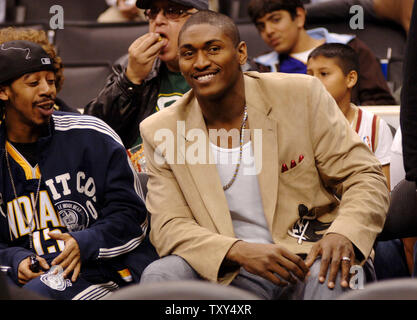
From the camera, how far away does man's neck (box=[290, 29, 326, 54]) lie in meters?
3.65

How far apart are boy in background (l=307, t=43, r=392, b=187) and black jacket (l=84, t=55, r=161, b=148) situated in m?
0.79

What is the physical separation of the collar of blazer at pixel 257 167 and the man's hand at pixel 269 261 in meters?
0.14

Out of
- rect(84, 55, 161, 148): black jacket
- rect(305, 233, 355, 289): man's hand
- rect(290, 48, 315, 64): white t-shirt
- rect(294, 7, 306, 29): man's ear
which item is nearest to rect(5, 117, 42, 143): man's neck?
rect(84, 55, 161, 148): black jacket

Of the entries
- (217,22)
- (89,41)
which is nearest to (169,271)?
(217,22)

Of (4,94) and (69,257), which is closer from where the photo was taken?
(69,257)

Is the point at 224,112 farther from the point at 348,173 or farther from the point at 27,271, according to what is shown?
the point at 27,271

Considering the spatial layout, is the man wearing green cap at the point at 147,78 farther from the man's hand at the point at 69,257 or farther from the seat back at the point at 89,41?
the seat back at the point at 89,41

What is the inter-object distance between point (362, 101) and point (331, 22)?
0.88 meters

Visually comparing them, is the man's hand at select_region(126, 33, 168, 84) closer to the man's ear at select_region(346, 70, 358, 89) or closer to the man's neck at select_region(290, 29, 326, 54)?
the man's ear at select_region(346, 70, 358, 89)

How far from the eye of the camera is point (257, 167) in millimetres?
2115

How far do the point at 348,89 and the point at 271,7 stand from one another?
32.3 inches

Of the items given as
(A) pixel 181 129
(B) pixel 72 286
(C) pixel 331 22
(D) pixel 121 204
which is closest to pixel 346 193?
(A) pixel 181 129

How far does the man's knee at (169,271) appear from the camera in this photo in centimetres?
188

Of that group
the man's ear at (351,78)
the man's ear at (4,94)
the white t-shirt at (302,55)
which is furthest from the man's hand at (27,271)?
the white t-shirt at (302,55)
